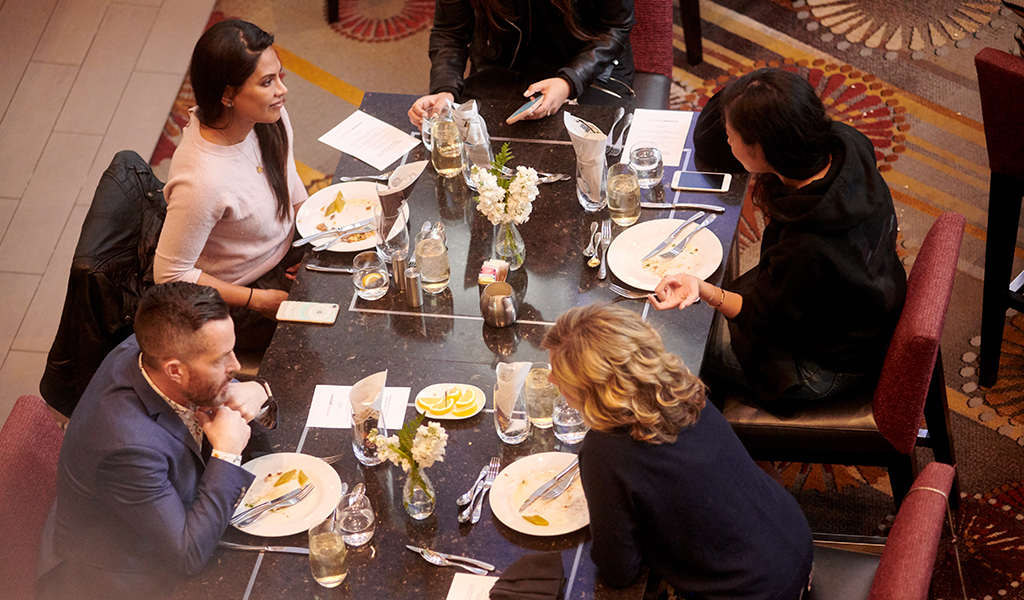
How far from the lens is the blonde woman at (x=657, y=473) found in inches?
72.6

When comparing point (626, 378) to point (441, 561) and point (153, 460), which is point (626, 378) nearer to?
point (441, 561)

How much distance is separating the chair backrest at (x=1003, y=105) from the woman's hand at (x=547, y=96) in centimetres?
126

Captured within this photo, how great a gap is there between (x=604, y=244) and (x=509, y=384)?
0.70 meters

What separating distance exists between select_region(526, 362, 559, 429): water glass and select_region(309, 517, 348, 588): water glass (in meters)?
0.52

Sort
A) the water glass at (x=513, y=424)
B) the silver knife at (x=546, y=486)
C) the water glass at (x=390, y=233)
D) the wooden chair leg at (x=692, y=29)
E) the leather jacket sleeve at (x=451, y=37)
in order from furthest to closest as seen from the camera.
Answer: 1. the wooden chair leg at (x=692, y=29)
2. the leather jacket sleeve at (x=451, y=37)
3. the water glass at (x=390, y=233)
4. the water glass at (x=513, y=424)
5. the silver knife at (x=546, y=486)

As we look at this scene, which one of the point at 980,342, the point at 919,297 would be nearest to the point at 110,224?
the point at 919,297

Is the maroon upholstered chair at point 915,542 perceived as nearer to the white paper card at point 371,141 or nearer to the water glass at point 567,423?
the water glass at point 567,423

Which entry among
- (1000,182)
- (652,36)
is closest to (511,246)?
(652,36)

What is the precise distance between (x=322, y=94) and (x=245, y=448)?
9.68 feet

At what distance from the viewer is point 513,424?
2166 mm

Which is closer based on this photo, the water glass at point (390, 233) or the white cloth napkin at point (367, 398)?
the white cloth napkin at point (367, 398)

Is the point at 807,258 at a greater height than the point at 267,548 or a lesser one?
greater

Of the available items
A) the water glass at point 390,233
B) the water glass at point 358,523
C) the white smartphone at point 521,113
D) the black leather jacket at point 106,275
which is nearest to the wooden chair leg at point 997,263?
the white smartphone at point 521,113

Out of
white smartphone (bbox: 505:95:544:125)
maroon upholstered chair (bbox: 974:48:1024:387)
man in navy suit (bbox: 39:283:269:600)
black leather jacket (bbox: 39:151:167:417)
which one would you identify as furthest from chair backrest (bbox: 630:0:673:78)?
man in navy suit (bbox: 39:283:269:600)
